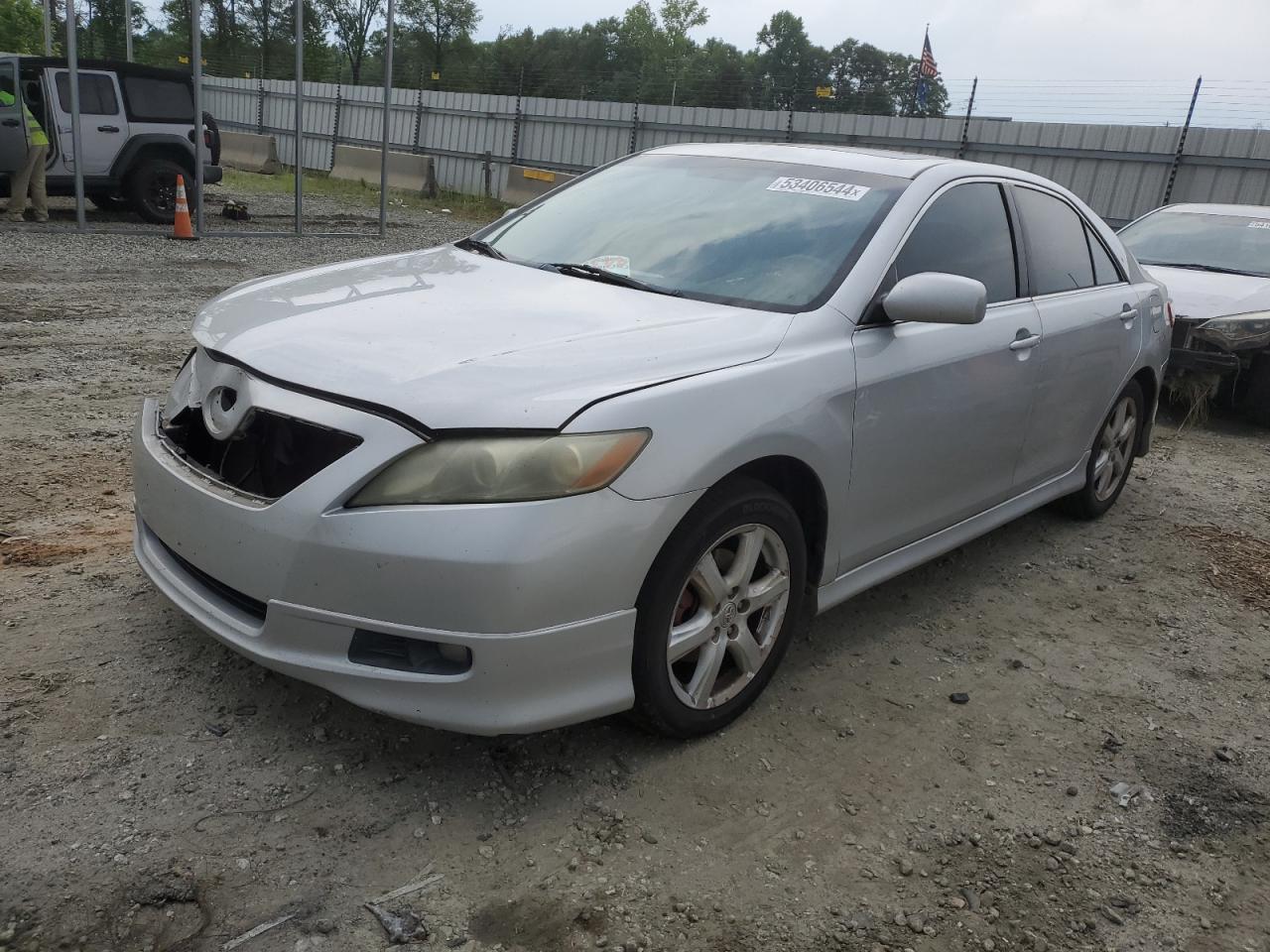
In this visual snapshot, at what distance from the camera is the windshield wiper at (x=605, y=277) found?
10.9ft

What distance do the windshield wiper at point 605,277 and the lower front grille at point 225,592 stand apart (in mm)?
1484

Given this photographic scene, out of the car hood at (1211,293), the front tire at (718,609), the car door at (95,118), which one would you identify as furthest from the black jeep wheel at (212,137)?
the front tire at (718,609)

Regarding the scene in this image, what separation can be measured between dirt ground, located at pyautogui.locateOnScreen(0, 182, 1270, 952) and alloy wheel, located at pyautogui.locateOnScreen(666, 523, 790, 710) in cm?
19

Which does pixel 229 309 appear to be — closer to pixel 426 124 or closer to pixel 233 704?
pixel 233 704

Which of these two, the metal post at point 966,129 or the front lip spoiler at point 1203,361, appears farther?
the metal post at point 966,129

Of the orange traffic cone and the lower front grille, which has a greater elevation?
the lower front grille

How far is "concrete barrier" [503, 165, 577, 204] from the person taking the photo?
19500 millimetres

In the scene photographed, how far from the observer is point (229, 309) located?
10.3ft

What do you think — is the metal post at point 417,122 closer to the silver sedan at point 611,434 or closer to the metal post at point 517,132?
the metal post at point 517,132

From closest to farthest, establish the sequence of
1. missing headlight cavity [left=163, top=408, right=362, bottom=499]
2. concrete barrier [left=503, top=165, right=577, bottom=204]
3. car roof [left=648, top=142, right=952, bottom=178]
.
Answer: missing headlight cavity [left=163, top=408, right=362, bottom=499] → car roof [left=648, top=142, right=952, bottom=178] → concrete barrier [left=503, top=165, right=577, bottom=204]

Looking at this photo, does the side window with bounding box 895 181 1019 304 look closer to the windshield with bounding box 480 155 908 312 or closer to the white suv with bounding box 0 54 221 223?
the windshield with bounding box 480 155 908 312

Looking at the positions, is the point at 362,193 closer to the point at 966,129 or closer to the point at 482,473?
the point at 966,129

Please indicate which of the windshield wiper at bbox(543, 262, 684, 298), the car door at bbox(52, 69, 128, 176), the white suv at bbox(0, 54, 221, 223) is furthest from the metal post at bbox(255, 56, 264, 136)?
the windshield wiper at bbox(543, 262, 684, 298)

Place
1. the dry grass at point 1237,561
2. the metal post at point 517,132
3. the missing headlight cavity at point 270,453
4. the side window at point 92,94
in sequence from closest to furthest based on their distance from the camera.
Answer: the missing headlight cavity at point 270,453 < the dry grass at point 1237,561 < the side window at point 92,94 < the metal post at point 517,132
